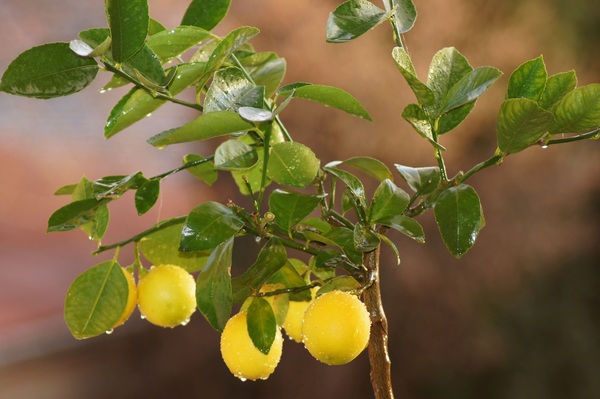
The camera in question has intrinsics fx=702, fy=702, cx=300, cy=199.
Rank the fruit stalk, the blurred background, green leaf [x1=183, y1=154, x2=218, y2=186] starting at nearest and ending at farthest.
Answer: the fruit stalk < green leaf [x1=183, y1=154, x2=218, y2=186] < the blurred background

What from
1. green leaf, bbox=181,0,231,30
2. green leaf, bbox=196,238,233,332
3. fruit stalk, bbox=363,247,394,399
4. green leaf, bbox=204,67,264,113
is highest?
green leaf, bbox=181,0,231,30

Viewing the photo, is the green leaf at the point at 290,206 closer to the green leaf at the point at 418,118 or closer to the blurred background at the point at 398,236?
the green leaf at the point at 418,118

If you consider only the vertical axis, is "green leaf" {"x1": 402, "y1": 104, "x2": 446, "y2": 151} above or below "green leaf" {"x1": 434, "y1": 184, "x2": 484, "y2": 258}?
above

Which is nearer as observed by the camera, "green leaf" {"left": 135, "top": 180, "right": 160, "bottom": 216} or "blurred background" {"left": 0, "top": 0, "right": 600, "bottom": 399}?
"green leaf" {"left": 135, "top": 180, "right": 160, "bottom": 216}

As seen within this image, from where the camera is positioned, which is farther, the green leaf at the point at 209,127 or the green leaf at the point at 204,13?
the green leaf at the point at 204,13

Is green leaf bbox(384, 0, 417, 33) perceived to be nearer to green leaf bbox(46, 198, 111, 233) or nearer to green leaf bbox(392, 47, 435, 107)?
green leaf bbox(392, 47, 435, 107)

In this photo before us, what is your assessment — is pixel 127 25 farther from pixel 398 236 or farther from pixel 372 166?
pixel 398 236

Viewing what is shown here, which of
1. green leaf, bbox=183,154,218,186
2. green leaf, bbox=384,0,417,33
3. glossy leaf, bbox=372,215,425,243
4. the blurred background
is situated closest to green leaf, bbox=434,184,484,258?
glossy leaf, bbox=372,215,425,243

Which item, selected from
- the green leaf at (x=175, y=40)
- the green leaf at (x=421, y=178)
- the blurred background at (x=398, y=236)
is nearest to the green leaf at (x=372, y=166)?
the green leaf at (x=421, y=178)
